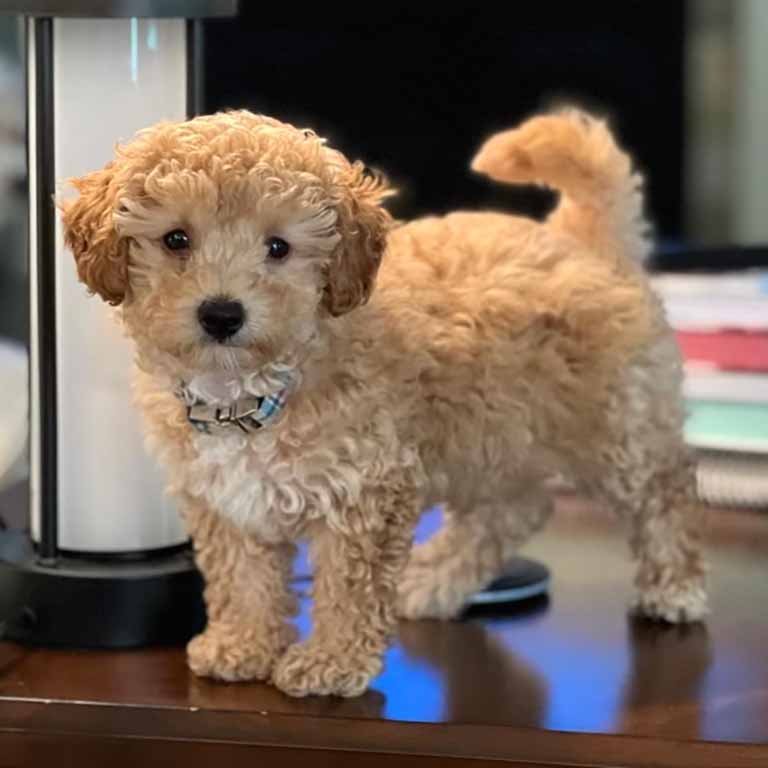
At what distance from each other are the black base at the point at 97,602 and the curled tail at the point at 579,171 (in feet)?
1.22

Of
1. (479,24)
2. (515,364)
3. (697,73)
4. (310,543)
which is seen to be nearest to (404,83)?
(479,24)

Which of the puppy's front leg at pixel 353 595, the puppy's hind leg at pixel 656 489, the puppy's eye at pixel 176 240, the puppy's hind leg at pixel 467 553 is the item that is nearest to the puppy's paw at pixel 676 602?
the puppy's hind leg at pixel 656 489

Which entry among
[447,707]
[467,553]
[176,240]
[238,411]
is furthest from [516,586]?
[176,240]

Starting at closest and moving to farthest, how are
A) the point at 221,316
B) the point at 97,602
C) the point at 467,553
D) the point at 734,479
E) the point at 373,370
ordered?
the point at 221,316 → the point at 373,370 → the point at 97,602 → the point at 467,553 → the point at 734,479

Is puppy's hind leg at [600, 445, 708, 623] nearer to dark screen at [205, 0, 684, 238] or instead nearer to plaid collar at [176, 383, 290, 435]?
plaid collar at [176, 383, 290, 435]

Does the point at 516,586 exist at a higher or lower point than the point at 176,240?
lower

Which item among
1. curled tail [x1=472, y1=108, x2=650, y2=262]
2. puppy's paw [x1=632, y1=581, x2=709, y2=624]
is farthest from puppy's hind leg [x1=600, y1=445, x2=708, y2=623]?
curled tail [x1=472, y1=108, x2=650, y2=262]

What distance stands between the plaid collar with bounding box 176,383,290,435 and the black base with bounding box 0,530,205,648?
17 centimetres

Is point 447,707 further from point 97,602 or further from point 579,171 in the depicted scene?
point 579,171

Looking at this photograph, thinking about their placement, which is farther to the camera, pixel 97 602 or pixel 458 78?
pixel 458 78

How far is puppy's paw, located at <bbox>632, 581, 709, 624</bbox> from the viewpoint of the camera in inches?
48.5

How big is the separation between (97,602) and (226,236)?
1.05 ft

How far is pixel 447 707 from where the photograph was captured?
106 centimetres

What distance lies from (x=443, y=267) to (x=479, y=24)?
47 cm
